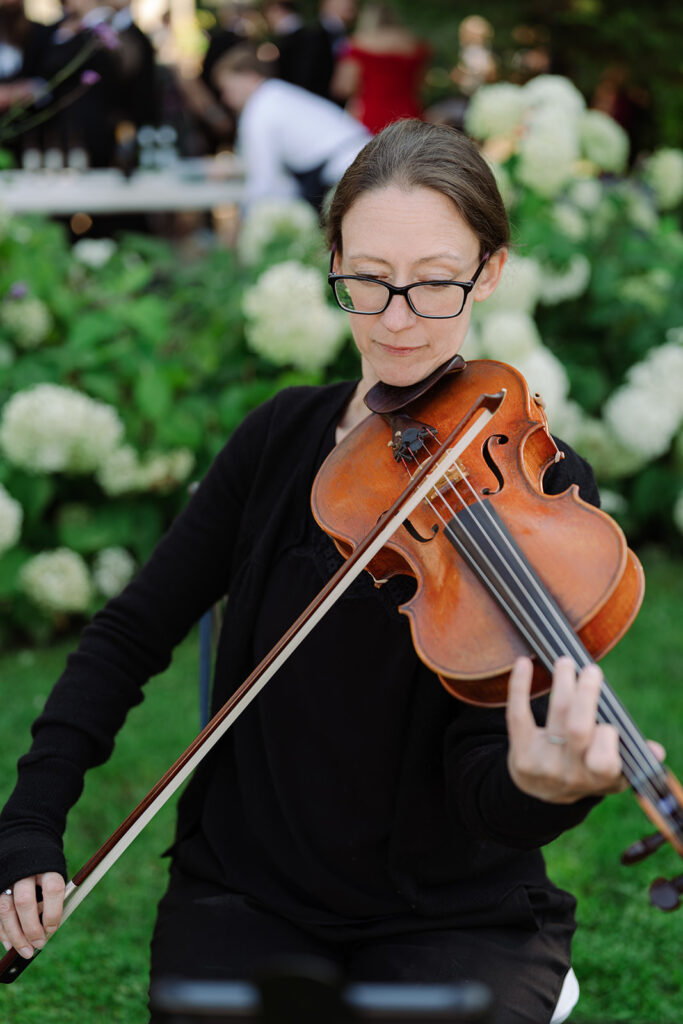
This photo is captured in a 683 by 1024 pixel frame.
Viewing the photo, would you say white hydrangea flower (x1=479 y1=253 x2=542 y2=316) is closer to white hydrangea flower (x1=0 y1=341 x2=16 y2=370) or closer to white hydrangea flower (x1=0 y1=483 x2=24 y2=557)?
white hydrangea flower (x1=0 y1=341 x2=16 y2=370)

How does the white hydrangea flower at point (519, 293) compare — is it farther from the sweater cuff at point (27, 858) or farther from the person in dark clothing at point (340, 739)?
the sweater cuff at point (27, 858)

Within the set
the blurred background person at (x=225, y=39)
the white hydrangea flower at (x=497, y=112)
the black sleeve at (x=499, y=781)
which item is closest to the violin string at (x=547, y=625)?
the black sleeve at (x=499, y=781)

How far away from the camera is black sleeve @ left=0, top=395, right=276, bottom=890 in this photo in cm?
148

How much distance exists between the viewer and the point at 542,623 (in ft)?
3.82

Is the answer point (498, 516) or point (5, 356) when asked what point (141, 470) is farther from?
point (498, 516)

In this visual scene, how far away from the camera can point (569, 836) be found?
2602 millimetres

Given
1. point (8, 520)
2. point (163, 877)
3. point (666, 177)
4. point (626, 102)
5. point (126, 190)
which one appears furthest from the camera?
point (626, 102)

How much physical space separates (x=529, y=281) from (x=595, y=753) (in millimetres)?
2830

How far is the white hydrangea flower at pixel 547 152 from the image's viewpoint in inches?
149

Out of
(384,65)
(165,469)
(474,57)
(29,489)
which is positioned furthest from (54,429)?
(474,57)

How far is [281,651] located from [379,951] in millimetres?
434

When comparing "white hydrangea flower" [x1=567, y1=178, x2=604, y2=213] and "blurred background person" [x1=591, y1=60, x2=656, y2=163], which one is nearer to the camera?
"white hydrangea flower" [x1=567, y1=178, x2=604, y2=213]

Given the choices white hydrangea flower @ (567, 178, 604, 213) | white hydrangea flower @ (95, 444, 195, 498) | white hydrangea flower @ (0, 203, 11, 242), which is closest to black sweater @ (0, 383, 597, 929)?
white hydrangea flower @ (95, 444, 195, 498)

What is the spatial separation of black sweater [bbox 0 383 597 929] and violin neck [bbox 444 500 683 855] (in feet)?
0.55
